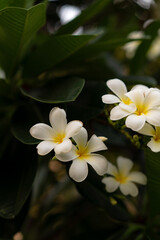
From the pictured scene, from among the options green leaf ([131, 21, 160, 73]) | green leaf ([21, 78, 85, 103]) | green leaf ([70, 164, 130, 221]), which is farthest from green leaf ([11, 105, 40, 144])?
green leaf ([131, 21, 160, 73])

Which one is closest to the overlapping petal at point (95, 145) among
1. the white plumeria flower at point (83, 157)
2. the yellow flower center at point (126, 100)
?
the white plumeria flower at point (83, 157)

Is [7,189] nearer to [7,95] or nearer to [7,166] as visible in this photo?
[7,166]

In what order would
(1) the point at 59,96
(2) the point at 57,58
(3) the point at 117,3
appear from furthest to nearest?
(3) the point at 117,3 < (2) the point at 57,58 < (1) the point at 59,96

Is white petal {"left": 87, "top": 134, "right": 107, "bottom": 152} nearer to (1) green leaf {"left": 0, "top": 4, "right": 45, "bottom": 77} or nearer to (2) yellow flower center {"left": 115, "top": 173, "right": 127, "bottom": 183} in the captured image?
(2) yellow flower center {"left": 115, "top": 173, "right": 127, "bottom": 183}

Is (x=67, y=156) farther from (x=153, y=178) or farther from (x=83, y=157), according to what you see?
(x=153, y=178)

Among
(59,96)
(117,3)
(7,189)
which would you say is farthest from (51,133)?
(117,3)

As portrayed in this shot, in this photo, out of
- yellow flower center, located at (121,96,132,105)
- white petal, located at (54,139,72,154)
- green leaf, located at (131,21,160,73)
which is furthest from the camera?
green leaf, located at (131,21,160,73)

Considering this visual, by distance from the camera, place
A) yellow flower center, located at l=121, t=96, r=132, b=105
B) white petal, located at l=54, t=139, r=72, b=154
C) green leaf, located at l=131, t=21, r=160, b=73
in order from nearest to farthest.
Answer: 1. white petal, located at l=54, t=139, r=72, b=154
2. yellow flower center, located at l=121, t=96, r=132, b=105
3. green leaf, located at l=131, t=21, r=160, b=73

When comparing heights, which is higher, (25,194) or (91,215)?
(25,194)
